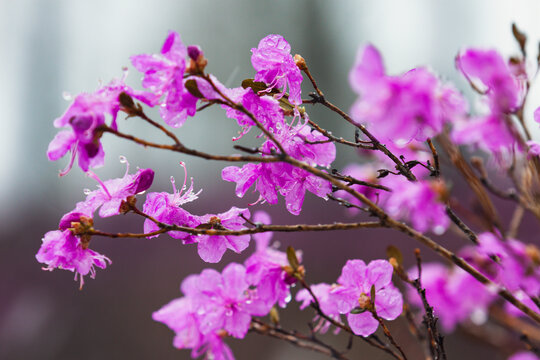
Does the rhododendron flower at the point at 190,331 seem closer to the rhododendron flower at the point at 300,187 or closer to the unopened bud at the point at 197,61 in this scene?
the rhododendron flower at the point at 300,187

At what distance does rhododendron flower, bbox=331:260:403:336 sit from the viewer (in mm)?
695

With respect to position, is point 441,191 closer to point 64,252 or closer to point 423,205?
point 423,205

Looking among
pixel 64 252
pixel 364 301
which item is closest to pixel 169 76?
pixel 64 252

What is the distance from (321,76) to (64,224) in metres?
8.59

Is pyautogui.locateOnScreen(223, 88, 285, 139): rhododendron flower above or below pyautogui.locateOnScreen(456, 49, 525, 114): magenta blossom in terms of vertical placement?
below

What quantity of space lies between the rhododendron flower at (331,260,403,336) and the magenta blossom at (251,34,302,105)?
25cm

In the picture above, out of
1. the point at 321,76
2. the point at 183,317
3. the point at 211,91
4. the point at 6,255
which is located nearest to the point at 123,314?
the point at 6,255

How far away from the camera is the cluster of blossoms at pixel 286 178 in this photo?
0.45 m

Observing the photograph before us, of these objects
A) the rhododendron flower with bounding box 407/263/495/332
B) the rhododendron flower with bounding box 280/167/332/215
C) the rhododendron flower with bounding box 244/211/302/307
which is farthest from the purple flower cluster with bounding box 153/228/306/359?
the rhododendron flower with bounding box 407/263/495/332

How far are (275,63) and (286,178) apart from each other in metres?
0.16

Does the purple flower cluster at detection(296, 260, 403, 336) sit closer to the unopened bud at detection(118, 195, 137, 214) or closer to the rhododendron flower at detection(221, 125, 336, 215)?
the rhododendron flower at detection(221, 125, 336, 215)

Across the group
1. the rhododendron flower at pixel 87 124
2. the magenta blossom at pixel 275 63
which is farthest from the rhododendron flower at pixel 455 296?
the rhododendron flower at pixel 87 124

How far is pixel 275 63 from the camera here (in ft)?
2.23

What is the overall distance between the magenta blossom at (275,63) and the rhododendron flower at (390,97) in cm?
25
